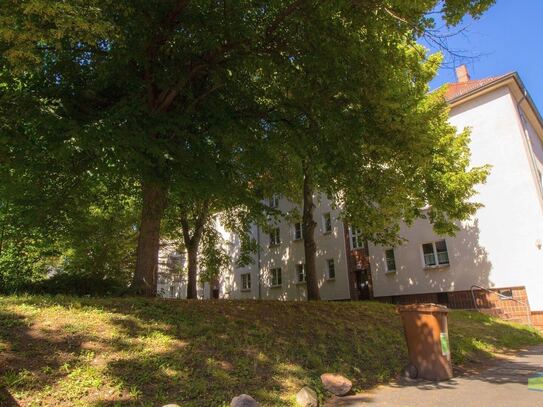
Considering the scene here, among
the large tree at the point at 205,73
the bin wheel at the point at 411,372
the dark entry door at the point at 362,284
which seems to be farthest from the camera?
the dark entry door at the point at 362,284

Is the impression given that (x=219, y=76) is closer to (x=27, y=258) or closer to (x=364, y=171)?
(x=364, y=171)

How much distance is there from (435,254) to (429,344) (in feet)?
52.3

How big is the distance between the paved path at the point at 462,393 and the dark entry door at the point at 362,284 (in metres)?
17.1

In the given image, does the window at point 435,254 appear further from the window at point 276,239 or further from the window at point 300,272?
the window at point 276,239

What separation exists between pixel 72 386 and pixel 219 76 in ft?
24.0

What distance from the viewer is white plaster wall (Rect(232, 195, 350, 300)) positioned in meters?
26.9

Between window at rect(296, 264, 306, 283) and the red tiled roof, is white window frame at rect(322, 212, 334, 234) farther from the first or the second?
the red tiled roof

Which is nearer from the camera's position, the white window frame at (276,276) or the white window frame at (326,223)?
the white window frame at (326,223)

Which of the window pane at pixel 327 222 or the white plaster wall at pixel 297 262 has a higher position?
the window pane at pixel 327 222

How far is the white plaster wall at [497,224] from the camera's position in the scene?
1911cm

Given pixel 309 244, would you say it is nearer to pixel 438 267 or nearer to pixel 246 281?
pixel 438 267

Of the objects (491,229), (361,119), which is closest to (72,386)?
(361,119)

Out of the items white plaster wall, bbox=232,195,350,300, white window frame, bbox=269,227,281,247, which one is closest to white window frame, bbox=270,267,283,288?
white plaster wall, bbox=232,195,350,300

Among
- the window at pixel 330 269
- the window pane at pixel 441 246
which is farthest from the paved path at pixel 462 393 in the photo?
the window at pixel 330 269
